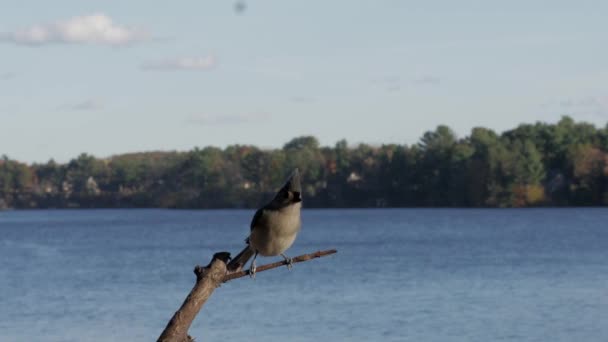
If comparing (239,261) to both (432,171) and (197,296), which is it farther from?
(432,171)

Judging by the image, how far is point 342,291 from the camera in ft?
150

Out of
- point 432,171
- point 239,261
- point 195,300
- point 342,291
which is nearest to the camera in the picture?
point 195,300

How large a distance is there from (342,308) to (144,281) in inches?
639

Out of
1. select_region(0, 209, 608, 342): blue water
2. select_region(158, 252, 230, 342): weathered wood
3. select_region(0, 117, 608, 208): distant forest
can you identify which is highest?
select_region(0, 117, 608, 208): distant forest

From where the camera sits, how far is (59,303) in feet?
142

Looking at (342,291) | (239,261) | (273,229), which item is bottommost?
(342,291)

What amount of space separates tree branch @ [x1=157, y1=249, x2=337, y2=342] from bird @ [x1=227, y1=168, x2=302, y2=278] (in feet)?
0.28

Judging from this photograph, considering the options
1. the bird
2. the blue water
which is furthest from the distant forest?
the bird

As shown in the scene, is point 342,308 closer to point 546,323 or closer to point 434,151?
point 546,323

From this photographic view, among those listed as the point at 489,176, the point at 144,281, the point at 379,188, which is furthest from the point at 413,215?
the point at 144,281

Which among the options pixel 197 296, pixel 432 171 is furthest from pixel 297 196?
pixel 432 171

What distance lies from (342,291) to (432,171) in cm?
11216

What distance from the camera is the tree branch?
5.80m

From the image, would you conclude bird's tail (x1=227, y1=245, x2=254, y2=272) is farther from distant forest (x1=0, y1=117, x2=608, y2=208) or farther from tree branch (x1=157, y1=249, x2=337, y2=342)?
distant forest (x1=0, y1=117, x2=608, y2=208)
